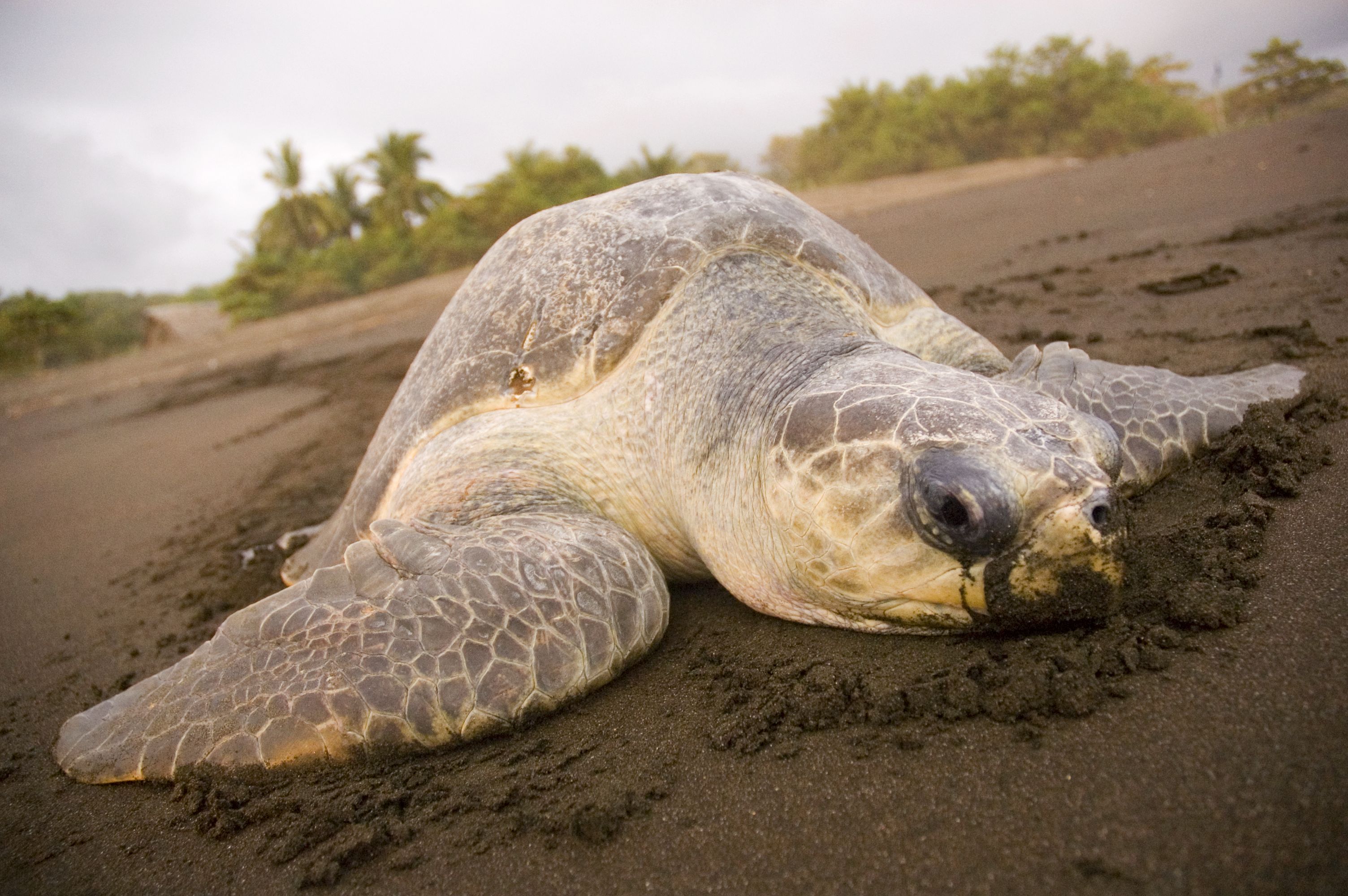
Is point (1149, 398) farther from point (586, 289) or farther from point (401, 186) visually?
point (401, 186)

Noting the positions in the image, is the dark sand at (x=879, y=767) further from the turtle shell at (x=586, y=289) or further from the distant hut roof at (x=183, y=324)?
the distant hut roof at (x=183, y=324)

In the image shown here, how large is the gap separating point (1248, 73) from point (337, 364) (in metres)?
22.1

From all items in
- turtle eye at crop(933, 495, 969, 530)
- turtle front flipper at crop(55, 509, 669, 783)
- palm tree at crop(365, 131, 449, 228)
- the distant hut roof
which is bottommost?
turtle front flipper at crop(55, 509, 669, 783)

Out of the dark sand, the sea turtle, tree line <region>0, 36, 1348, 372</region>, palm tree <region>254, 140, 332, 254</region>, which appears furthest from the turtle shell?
palm tree <region>254, 140, 332, 254</region>

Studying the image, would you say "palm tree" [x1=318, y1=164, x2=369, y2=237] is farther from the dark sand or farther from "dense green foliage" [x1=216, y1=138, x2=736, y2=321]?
the dark sand

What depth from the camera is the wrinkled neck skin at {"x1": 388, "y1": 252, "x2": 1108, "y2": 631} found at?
118 centimetres

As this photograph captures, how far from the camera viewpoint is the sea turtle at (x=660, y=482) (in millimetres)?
1174

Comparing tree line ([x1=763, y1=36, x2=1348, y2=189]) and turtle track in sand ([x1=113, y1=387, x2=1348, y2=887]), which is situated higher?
tree line ([x1=763, y1=36, x2=1348, y2=189])

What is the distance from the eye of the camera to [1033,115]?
16.4 meters

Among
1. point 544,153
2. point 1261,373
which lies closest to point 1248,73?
point 544,153

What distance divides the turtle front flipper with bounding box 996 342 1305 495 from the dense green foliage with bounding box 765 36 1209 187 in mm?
16168

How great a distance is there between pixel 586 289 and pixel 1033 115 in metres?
18.5

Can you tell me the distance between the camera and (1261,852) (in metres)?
0.74

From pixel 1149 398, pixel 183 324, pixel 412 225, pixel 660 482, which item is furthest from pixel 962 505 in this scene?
pixel 412 225
